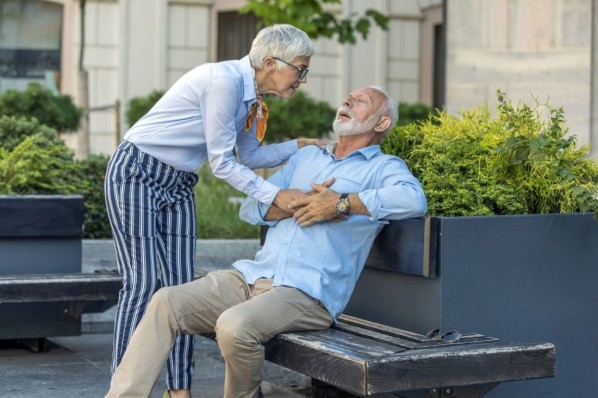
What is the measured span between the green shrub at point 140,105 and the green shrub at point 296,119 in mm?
1690

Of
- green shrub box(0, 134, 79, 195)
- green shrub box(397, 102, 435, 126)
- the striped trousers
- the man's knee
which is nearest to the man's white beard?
the striped trousers

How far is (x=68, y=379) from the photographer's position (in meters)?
6.37

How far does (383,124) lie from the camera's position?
532 centimetres

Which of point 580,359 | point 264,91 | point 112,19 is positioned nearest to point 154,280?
point 264,91

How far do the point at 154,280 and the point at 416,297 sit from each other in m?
1.13

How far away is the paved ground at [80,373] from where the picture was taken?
20.0 feet

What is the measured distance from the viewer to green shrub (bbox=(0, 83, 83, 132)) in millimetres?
13484

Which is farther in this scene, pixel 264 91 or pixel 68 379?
pixel 68 379

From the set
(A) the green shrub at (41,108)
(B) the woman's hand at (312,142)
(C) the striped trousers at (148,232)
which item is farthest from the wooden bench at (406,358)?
(A) the green shrub at (41,108)

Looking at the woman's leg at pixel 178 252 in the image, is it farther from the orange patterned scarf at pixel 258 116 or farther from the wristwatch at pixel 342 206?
the wristwatch at pixel 342 206

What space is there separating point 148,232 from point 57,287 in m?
1.34

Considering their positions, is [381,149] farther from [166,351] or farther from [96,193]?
[96,193]

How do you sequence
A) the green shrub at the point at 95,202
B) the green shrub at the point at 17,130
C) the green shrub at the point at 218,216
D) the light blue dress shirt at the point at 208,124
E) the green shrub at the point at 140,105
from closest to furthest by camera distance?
1. the light blue dress shirt at the point at 208,124
2. the green shrub at the point at 17,130
3. the green shrub at the point at 95,202
4. the green shrub at the point at 218,216
5. the green shrub at the point at 140,105

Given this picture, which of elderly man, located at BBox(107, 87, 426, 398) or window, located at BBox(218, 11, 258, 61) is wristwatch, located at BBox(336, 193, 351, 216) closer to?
elderly man, located at BBox(107, 87, 426, 398)
